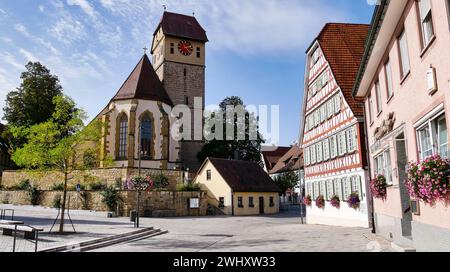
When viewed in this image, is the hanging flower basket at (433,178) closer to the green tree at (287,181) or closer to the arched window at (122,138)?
the arched window at (122,138)

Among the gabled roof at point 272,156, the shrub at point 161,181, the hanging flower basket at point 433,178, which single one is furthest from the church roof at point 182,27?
the hanging flower basket at point 433,178

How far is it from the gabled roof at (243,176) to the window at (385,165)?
24.6 metres

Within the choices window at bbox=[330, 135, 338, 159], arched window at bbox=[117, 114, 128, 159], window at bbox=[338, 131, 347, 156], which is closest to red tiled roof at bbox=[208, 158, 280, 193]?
arched window at bbox=[117, 114, 128, 159]

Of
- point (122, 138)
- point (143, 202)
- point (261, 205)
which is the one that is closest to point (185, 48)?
point (122, 138)

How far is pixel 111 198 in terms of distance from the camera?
30609mm

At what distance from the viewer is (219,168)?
4012 centimetres

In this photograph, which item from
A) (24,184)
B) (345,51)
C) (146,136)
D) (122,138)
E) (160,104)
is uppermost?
(160,104)

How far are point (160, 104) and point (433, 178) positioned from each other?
40479mm

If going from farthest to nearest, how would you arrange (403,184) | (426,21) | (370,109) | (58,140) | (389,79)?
(58,140) → (370,109) → (389,79) → (403,184) → (426,21)

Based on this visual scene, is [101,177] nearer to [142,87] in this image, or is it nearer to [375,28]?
[142,87]

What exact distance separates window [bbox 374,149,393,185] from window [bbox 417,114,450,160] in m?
3.73

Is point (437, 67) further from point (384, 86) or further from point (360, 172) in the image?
point (360, 172)

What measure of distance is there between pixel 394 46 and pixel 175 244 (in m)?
9.91

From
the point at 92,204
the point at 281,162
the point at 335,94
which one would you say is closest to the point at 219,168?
the point at 92,204
